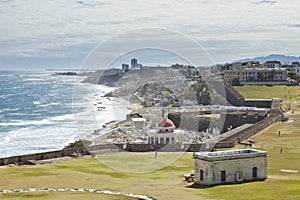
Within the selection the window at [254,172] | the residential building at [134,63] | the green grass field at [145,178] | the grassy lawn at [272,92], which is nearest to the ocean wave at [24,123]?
the grassy lawn at [272,92]

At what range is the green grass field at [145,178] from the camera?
3047 cm

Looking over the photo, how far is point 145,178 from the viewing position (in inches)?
1443

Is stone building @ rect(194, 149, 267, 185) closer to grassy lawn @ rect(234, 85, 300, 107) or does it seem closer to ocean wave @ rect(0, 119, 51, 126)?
grassy lawn @ rect(234, 85, 300, 107)

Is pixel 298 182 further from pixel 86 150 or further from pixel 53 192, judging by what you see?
pixel 86 150

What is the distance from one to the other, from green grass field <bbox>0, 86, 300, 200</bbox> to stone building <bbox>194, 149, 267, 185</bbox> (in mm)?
1006

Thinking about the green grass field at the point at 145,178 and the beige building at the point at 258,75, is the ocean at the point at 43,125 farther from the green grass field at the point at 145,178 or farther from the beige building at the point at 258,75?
the beige building at the point at 258,75

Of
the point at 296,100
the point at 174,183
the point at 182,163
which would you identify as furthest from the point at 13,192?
the point at 296,100

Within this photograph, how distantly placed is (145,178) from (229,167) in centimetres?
604

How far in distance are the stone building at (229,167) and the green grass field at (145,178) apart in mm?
1006

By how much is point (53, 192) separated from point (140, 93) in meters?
76.1

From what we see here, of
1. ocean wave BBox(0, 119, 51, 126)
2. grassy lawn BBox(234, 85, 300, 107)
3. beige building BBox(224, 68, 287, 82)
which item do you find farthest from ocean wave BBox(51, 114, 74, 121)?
beige building BBox(224, 68, 287, 82)

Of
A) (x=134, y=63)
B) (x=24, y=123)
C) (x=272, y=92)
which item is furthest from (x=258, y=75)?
(x=134, y=63)

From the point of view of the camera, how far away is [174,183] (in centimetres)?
3441

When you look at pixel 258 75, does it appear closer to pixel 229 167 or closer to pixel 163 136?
pixel 163 136
